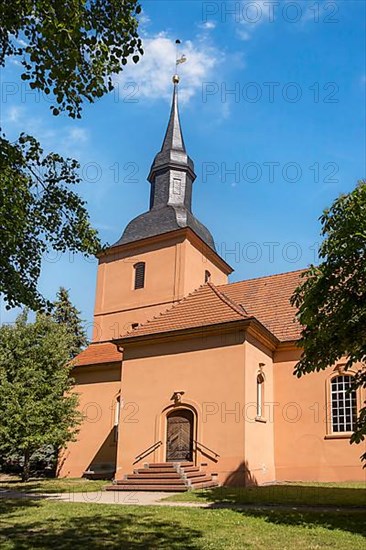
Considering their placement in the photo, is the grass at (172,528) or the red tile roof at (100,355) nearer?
the grass at (172,528)

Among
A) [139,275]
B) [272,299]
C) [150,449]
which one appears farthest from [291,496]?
[139,275]

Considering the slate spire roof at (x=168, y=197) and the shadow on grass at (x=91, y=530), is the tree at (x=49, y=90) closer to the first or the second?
the shadow on grass at (x=91, y=530)

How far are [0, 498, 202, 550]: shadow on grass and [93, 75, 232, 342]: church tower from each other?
17.3 m

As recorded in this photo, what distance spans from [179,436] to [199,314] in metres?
4.47

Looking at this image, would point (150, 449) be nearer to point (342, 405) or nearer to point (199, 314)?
point (199, 314)

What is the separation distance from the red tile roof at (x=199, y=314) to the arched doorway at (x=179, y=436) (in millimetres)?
3122

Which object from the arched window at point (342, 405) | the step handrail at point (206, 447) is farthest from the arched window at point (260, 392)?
the arched window at point (342, 405)

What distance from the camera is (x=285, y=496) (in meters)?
14.3

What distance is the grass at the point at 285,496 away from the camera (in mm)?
13133

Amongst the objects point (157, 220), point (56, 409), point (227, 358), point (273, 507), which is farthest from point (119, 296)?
point (273, 507)

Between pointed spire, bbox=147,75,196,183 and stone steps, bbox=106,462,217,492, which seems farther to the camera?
pointed spire, bbox=147,75,196,183

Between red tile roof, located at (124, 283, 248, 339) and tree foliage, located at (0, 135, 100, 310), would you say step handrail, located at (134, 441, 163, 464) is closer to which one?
red tile roof, located at (124, 283, 248, 339)

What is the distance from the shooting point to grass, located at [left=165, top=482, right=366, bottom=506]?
13.1 metres

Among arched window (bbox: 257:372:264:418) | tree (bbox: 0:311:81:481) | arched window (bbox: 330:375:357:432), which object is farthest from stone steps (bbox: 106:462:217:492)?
tree (bbox: 0:311:81:481)
